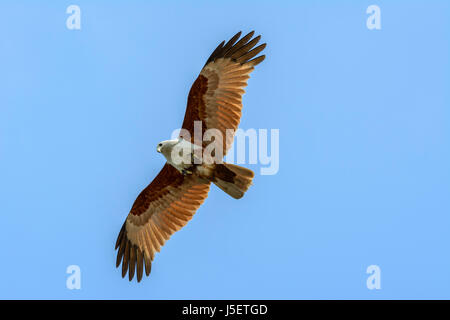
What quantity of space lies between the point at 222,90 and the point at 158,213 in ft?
8.20

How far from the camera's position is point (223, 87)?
10000 mm

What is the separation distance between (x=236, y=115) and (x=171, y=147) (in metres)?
1.16

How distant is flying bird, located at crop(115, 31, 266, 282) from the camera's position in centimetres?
995

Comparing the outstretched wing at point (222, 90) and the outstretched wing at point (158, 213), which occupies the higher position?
the outstretched wing at point (222, 90)

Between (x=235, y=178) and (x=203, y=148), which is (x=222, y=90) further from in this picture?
(x=235, y=178)

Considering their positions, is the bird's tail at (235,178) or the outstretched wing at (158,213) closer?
the bird's tail at (235,178)

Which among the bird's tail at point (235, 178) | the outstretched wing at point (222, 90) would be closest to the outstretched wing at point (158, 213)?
the bird's tail at point (235, 178)

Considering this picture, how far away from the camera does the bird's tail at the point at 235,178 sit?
9695 mm

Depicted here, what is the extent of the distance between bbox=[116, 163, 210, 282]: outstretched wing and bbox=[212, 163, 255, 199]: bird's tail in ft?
2.40

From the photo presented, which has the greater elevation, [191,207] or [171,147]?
[171,147]

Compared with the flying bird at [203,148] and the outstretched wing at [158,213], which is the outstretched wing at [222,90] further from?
the outstretched wing at [158,213]

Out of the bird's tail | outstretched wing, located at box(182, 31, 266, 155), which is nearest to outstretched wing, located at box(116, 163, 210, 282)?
the bird's tail
